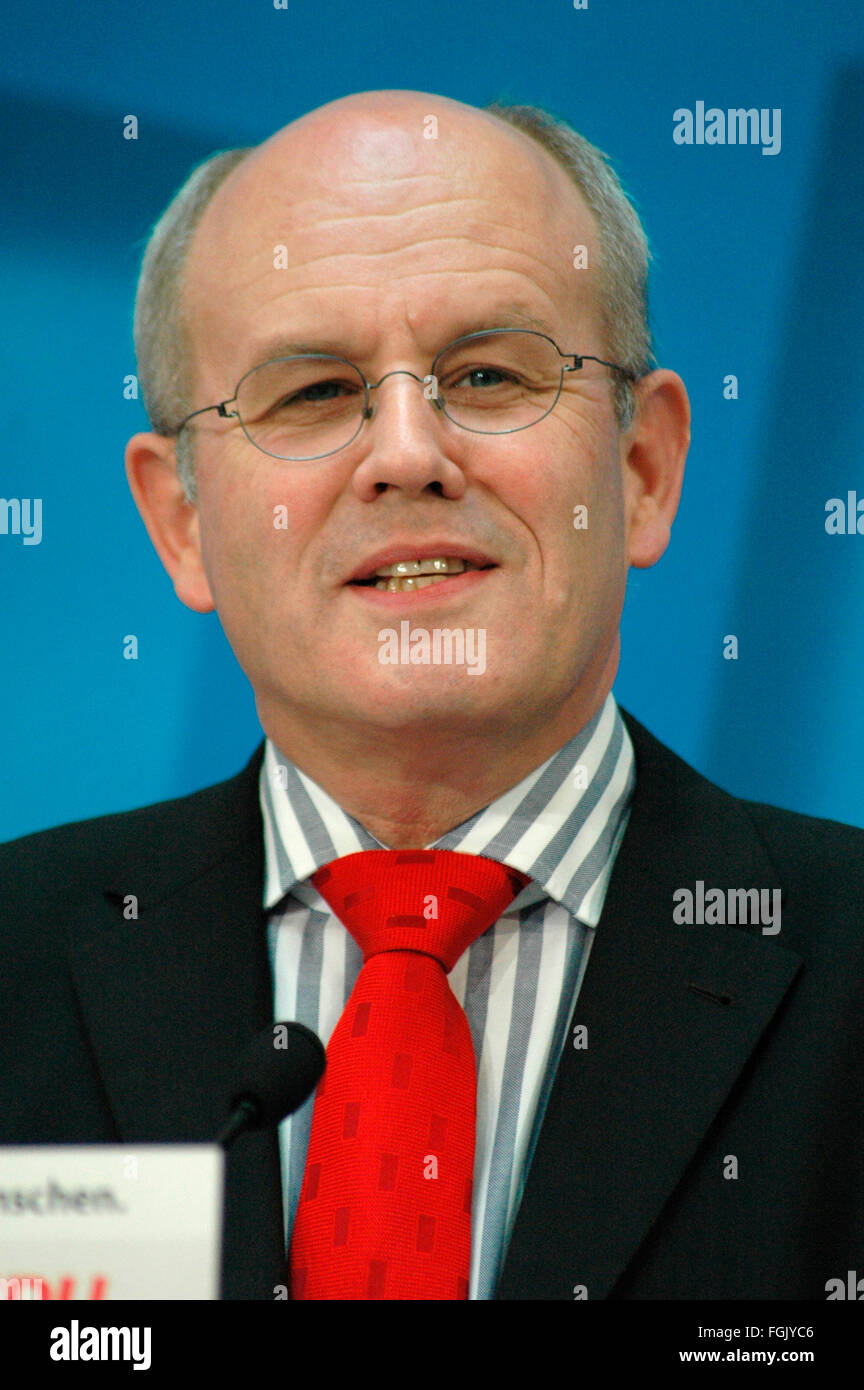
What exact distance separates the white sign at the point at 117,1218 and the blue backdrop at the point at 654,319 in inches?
40.1

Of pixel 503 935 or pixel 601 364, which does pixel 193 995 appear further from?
pixel 601 364

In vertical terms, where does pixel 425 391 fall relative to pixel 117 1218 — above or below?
above

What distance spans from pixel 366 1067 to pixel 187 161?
124 centimetres

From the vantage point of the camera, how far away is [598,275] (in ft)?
5.41

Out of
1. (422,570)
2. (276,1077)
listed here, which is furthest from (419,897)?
(276,1077)

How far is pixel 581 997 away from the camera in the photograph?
141 centimetres

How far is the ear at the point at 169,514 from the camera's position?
5.74ft

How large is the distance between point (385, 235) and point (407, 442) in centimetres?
24

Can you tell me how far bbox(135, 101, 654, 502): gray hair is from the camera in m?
1.68

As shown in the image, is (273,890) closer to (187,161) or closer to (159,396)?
(159,396)

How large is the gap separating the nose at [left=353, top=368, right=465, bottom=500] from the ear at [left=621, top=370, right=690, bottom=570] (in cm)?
29

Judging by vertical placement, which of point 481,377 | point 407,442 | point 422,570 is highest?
point 481,377
